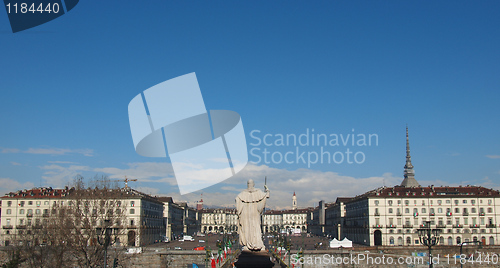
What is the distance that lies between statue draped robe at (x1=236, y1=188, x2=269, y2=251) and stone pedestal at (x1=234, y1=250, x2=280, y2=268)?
56 centimetres

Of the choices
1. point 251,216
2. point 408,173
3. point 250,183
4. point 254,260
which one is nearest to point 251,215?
point 251,216

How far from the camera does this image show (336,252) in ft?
219

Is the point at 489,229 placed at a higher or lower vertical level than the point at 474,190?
lower

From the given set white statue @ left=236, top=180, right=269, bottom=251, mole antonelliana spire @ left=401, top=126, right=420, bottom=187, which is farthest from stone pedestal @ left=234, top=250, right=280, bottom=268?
mole antonelliana spire @ left=401, top=126, right=420, bottom=187

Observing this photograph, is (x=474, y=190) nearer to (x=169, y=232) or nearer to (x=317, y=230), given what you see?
(x=169, y=232)

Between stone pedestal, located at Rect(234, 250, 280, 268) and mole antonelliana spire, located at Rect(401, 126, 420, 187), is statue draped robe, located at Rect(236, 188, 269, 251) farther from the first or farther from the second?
mole antonelliana spire, located at Rect(401, 126, 420, 187)

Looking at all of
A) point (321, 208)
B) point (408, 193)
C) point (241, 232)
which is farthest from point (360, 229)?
point (241, 232)

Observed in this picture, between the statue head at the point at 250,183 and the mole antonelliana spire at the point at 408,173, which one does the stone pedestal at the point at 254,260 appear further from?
the mole antonelliana spire at the point at 408,173

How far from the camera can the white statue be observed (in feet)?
51.3

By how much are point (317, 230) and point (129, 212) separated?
310 ft

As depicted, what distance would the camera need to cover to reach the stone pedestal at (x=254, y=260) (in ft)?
47.1

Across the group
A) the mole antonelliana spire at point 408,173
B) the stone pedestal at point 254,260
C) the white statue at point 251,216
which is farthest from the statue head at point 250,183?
the mole antonelliana spire at point 408,173

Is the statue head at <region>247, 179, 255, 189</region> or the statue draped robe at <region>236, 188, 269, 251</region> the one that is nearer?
the statue draped robe at <region>236, 188, 269, 251</region>

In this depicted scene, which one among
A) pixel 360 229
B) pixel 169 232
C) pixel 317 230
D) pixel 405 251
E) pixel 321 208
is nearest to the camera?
pixel 405 251
